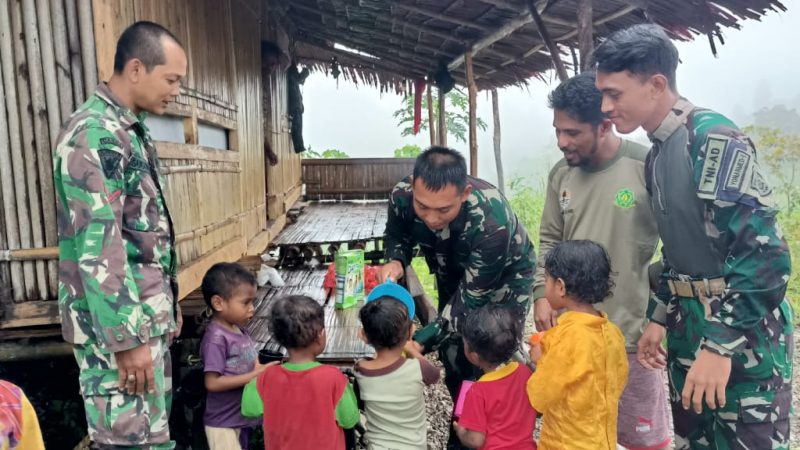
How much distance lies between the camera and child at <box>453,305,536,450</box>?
2.16 meters

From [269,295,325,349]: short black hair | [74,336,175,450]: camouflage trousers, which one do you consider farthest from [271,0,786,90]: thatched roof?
[74,336,175,450]: camouflage trousers

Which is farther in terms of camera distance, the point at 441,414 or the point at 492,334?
the point at 441,414

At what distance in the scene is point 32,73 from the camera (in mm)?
2398

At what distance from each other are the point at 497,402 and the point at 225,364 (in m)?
1.32

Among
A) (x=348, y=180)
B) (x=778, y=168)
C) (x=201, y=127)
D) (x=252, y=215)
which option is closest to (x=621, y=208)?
(x=201, y=127)

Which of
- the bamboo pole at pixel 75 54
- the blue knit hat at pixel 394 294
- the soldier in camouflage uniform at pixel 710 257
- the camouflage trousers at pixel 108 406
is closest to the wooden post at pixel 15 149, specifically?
the bamboo pole at pixel 75 54

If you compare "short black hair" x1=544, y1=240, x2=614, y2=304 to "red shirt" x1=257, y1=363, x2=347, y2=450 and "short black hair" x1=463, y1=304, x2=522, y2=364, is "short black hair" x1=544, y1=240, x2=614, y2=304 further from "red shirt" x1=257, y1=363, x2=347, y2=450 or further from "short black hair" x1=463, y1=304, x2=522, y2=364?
"red shirt" x1=257, y1=363, x2=347, y2=450

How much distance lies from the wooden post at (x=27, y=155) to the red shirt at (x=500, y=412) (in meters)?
2.16

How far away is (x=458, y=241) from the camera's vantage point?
266 cm

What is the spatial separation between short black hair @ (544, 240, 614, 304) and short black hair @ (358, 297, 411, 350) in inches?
26.7

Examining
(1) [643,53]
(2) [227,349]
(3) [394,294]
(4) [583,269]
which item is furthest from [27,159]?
(1) [643,53]

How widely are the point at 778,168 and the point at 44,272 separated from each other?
1400 cm

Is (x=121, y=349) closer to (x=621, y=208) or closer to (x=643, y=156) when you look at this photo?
(x=621, y=208)

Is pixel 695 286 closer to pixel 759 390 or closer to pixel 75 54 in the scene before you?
pixel 759 390
